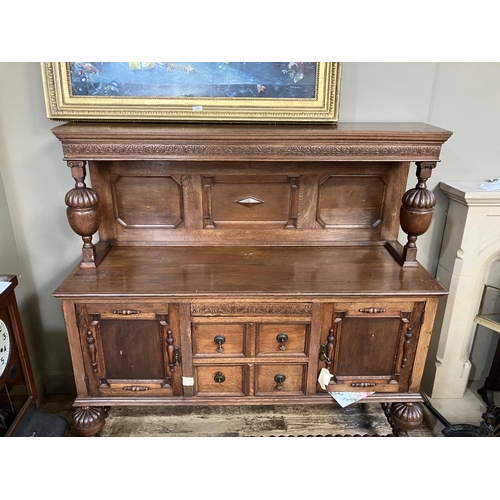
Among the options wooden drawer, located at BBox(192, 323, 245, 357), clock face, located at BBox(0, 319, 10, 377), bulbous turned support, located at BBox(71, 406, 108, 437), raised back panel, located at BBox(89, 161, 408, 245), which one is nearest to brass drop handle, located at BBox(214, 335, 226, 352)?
wooden drawer, located at BBox(192, 323, 245, 357)

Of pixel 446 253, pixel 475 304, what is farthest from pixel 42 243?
pixel 475 304

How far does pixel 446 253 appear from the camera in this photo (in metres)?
2.11

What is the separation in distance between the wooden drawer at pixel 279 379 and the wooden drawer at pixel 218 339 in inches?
5.2

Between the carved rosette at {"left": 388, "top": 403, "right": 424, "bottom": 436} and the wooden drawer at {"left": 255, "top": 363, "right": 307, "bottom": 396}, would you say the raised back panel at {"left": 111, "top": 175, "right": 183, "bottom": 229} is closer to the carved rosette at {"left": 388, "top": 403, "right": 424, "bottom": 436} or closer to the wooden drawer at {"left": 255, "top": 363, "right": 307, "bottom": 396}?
the wooden drawer at {"left": 255, "top": 363, "right": 307, "bottom": 396}

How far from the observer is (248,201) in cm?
191

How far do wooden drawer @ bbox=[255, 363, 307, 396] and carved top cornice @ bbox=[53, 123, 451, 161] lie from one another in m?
0.83

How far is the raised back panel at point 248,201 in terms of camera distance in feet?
6.16

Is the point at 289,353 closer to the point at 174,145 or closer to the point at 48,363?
the point at 174,145

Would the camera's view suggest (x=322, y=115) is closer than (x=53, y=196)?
Yes

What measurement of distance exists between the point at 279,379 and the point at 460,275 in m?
1.05

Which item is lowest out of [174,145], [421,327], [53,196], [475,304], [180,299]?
[475,304]
